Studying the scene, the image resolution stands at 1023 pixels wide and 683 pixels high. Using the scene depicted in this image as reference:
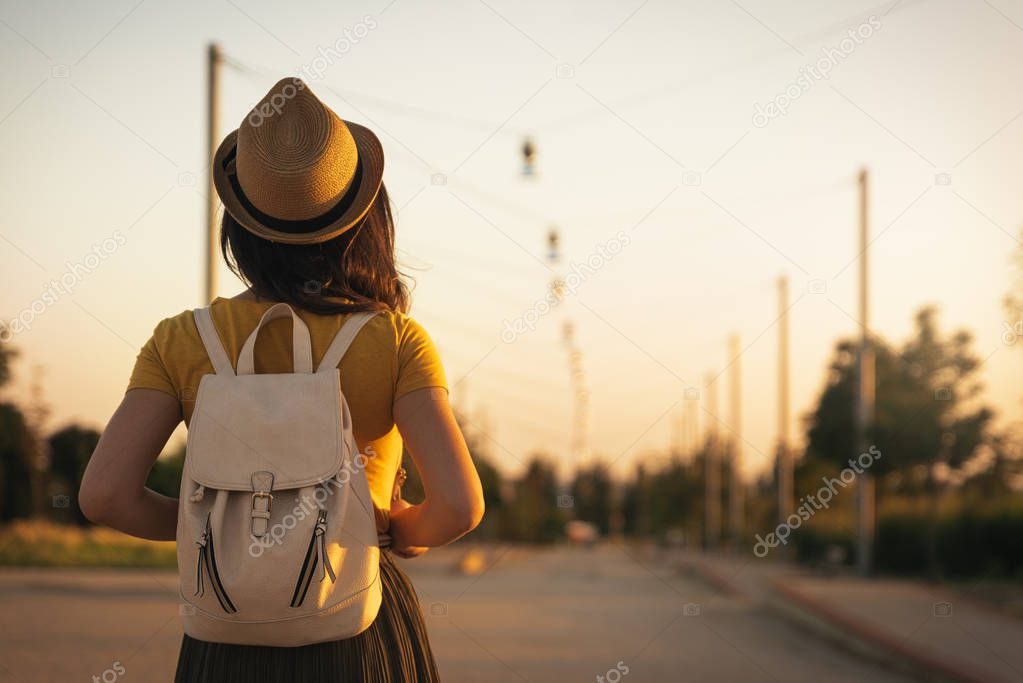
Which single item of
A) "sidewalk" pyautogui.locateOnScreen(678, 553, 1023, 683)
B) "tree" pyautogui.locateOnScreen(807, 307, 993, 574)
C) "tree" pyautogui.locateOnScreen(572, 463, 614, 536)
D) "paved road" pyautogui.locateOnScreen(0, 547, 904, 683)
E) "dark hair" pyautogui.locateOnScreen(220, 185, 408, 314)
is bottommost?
"paved road" pyautogui.locateOnScreen(0, 547, 904, 683)

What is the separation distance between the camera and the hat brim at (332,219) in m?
2.33

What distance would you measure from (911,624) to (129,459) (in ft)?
41.3

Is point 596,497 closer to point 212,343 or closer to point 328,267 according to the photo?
point 328,267

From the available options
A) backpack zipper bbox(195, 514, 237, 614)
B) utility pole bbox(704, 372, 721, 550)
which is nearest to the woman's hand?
backpack zipper bbox(195, 514, 237, 614)

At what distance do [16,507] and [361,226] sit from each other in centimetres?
2813

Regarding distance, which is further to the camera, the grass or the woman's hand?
the grass

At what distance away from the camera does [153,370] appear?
7.38 feet

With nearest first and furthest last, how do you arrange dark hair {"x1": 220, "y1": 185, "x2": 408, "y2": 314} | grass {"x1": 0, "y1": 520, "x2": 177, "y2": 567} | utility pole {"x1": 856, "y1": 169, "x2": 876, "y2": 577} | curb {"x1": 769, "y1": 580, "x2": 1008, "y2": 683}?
dark hair {"x1": 220, "y1": 185, "x2": 408, "y2": 314}, curb {"x1": 769, "y1": 580, "x2": 1008, "y2": 683}, utility pole {"x1": 856, "y1": 169, "x2": 876, "y2": 577}, grass {"x1": 0, "y1": 520, "x2": 177, "y2": 567}

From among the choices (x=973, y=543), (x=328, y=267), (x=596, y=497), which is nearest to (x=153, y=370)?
A: (x=328, y=267)

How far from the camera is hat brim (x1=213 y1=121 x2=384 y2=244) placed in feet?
7.64

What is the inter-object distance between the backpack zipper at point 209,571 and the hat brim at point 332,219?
57 cm

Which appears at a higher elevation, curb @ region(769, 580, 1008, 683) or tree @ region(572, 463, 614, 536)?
tree @ region(572, 463, 614, 536)

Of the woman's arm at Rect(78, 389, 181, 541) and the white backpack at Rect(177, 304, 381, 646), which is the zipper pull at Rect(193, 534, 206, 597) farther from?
the woman's arm at Rect(78, 389, 181, 541)

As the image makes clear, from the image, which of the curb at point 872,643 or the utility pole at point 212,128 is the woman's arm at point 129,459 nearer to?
the curb at point 872,643
